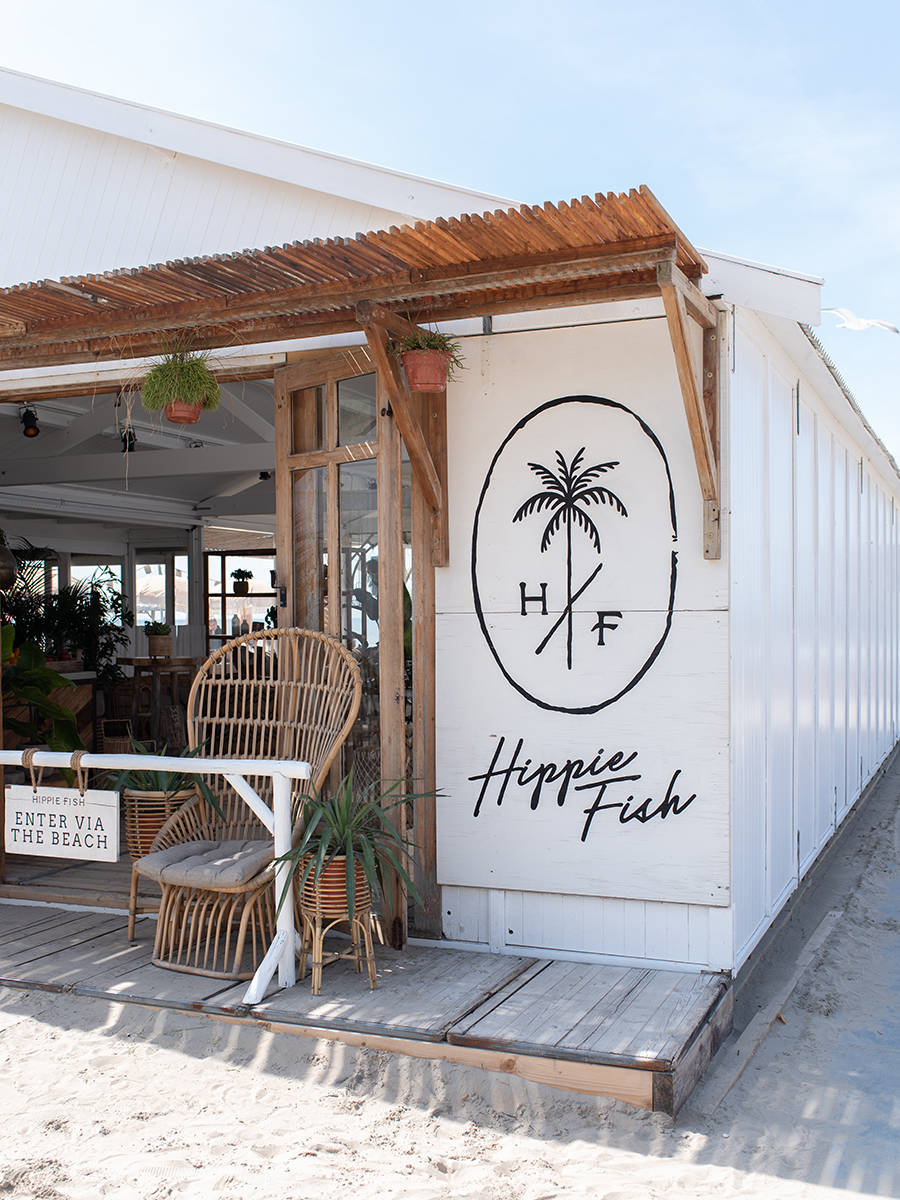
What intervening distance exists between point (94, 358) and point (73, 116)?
Answer: 4.62 ft

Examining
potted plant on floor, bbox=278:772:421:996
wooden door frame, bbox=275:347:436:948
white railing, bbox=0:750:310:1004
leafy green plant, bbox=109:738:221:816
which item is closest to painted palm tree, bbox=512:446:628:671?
wooden door frame, bbox=275:347:436:948

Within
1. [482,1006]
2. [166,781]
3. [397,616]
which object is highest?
[397,616]

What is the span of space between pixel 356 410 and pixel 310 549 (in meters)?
0.60

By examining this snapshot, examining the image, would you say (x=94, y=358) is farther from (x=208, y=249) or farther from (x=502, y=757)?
(x=502, y=757)

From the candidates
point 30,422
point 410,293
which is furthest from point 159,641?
point 410,293

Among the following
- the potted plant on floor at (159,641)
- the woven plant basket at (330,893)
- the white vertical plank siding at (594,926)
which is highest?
the potted plant on floor at (159,641)

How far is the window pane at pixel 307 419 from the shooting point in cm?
416

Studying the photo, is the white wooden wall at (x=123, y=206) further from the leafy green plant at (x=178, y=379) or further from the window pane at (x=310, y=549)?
the window pane at (x=310, y=549)

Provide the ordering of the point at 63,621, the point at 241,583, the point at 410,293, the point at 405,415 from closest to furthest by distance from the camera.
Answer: the point at 410,293, the point at 405,415, the point at 63,621, the point at 241,583

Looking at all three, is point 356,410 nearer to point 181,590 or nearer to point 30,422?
point 30,422

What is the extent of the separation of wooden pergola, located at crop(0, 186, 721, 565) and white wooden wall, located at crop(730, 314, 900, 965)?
0.50 m

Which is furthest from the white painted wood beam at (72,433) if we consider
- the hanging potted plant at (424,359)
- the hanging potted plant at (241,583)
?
the hanging potted plant at (424,359)

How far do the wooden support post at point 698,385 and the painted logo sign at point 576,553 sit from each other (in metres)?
0.17

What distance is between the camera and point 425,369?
11.5ft
